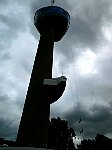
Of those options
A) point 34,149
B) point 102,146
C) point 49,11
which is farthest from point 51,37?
point 102,146

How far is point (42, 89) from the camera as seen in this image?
34.6 m

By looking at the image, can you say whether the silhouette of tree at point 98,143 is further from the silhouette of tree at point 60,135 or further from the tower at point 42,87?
the tower at point 42,87

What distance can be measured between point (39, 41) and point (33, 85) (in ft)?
29.7

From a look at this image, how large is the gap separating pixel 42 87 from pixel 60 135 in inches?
1709

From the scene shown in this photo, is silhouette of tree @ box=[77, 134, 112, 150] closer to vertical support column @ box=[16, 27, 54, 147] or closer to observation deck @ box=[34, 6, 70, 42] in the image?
observation deck @ box=[34, 6, 70, 42]

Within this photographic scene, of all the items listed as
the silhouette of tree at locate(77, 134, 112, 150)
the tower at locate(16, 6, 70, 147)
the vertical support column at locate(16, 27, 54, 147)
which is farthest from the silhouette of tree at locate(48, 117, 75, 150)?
the vertical support column at locate(16, 27, 54, 147)

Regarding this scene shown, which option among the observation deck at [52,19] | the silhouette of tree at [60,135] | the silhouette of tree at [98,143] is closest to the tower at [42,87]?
the observation deck at [52,19]

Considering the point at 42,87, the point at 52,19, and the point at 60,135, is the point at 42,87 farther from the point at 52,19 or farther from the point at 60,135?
the point at 60,135

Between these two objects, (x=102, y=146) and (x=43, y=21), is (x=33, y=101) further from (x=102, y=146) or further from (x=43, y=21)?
(x=102, y=146)

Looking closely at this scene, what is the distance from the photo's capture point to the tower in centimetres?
3159

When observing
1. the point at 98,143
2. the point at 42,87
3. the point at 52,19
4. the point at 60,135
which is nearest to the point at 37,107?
the point at 42,87

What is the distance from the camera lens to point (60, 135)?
244 feet

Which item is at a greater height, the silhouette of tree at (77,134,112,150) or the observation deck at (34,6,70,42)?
the observation deck at (34,6,70,42)

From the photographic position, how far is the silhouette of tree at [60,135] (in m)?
72.5
